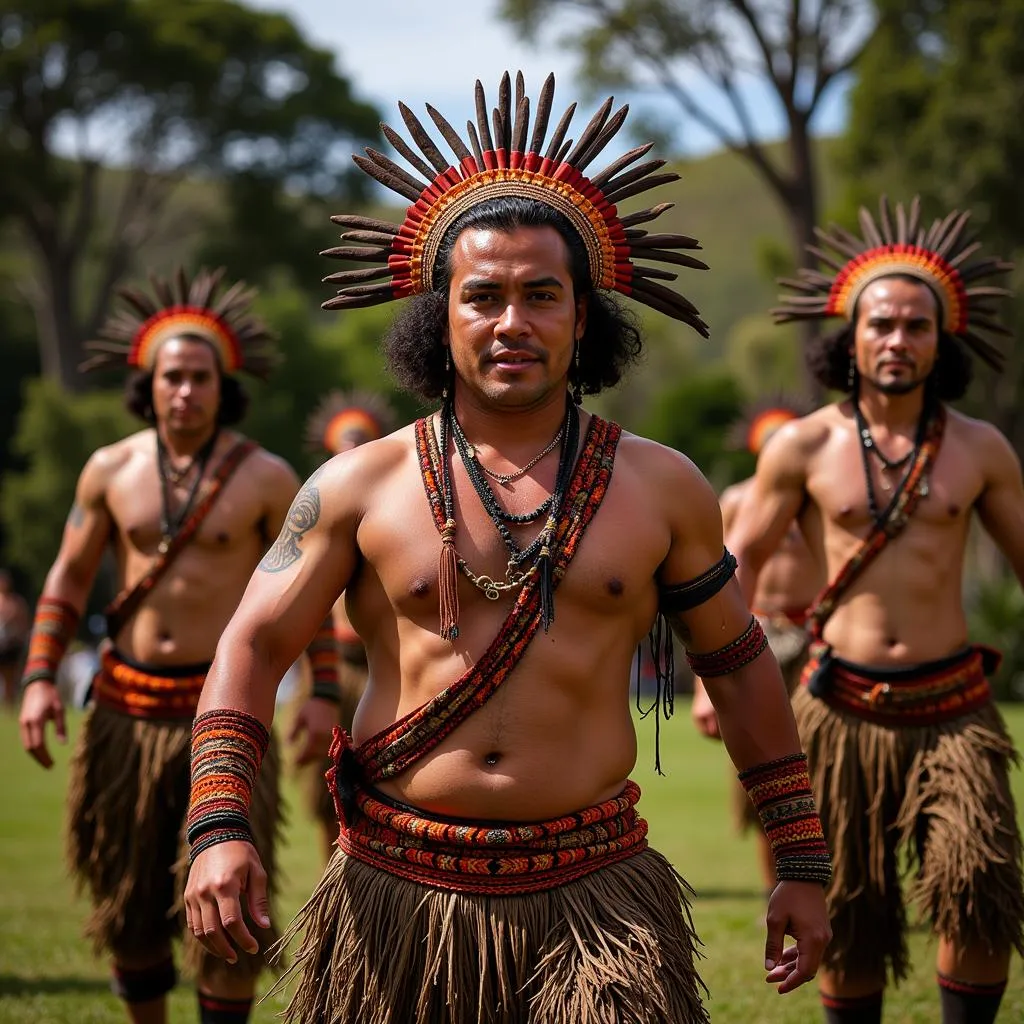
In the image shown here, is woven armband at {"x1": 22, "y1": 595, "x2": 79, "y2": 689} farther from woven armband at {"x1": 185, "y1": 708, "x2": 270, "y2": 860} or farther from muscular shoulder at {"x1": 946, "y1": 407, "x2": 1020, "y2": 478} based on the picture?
muscular shoulder at {"x1": 946, "y1": 407, "x2": 1020, "y2": 478}

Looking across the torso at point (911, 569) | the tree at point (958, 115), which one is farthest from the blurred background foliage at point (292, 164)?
the torso at point (911, 569)

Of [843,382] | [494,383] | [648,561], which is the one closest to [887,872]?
[843,382]

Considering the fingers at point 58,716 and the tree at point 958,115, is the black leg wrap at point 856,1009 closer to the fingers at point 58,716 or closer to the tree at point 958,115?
the fingers at point 58,716

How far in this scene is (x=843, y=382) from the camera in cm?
665

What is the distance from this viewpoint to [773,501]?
6.26 meters

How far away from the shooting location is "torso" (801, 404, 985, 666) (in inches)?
233

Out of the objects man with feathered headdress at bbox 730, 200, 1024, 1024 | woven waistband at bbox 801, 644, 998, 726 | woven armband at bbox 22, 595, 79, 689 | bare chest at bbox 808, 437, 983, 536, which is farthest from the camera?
woven armband at bbox 22, 595, 79, 689

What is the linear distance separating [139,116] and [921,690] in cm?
3535

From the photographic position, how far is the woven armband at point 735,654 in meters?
3.93

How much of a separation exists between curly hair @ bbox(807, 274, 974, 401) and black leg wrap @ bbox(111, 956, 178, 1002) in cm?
351

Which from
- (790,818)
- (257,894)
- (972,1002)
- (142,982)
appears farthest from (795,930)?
(142,982)

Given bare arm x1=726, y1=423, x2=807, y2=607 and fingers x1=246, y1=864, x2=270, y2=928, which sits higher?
bare arm x1=726, y1=423, x2=807, y2=607

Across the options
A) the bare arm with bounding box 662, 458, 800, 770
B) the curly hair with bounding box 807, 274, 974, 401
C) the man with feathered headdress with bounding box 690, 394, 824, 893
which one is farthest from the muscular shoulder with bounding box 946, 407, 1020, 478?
the bare arm with bounding box 662, 458, 800, 770

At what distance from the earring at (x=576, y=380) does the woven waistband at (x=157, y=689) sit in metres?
2.66
